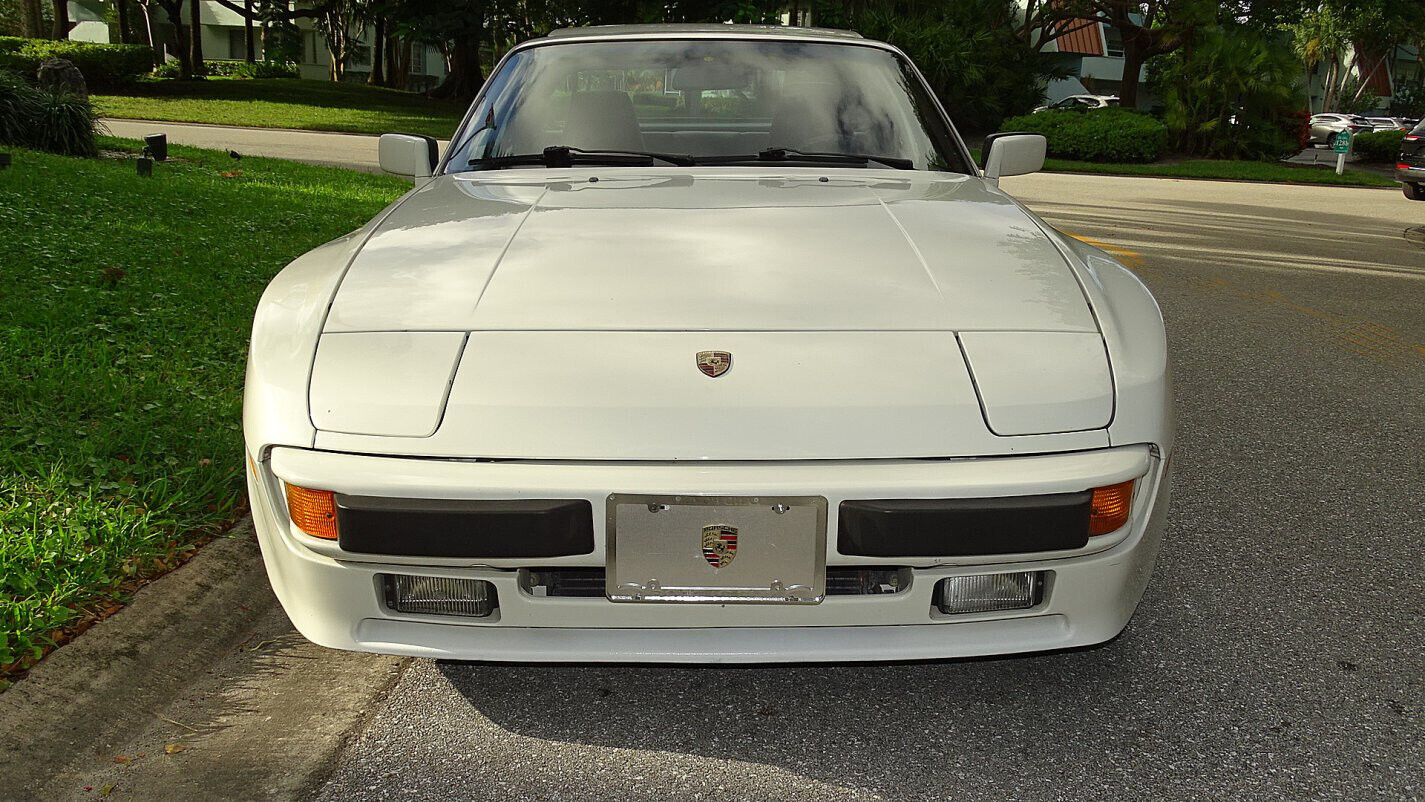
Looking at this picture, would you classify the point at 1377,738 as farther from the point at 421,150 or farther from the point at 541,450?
the point at 421,150

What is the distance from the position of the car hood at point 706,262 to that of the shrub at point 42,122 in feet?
33.4

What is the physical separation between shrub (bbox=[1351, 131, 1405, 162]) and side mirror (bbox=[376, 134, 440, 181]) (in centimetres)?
2966

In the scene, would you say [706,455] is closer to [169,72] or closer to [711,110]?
[711,110]

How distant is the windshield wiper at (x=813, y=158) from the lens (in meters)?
3.29

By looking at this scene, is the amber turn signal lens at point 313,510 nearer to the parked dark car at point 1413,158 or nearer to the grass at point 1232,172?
the parked dark car at point 1413,158

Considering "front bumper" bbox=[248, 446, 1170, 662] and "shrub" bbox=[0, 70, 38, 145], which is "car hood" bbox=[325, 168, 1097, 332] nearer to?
"front bumper" bbox=[248, 446, 1170, 662]

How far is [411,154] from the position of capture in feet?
11.8

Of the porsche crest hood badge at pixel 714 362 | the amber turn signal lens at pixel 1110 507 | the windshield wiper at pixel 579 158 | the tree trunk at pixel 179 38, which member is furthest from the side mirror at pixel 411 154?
the tree trunk at pixel 179 38

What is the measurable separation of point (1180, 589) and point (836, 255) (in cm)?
140

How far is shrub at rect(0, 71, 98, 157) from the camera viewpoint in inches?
438

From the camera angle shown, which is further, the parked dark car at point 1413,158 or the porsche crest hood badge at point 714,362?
the parked dark car at point 1413,158

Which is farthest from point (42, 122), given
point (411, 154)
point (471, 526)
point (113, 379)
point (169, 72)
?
point (169, 72)

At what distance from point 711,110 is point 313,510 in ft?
6.17

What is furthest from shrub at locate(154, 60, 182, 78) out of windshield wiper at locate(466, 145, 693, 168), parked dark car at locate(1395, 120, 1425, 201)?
windshield wiper at locate(466, 145, 693, 168)
